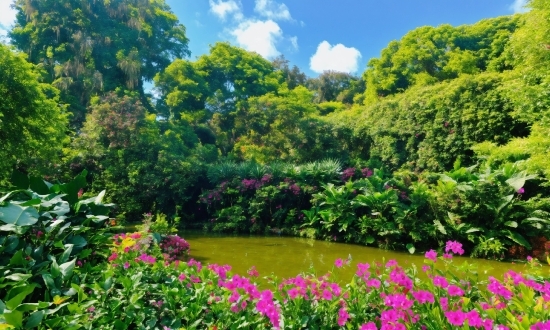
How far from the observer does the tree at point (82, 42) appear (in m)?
19.0

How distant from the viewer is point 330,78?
33.9m

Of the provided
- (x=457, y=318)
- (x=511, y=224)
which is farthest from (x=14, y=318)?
(x=511, y=224)

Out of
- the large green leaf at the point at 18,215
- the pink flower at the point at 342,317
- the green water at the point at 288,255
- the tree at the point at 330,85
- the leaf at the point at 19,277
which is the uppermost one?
the tree at the point at 330,85

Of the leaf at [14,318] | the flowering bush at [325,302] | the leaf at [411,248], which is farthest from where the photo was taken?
the leaf at [411,248]

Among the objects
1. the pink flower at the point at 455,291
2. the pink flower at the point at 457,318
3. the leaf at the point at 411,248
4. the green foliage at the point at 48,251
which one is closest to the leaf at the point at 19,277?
the green foliage at the point at 48,251

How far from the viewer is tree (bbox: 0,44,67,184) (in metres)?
7.33

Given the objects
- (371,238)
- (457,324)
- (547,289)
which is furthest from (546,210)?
(457,324)

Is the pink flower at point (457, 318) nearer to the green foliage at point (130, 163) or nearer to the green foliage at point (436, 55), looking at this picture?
the green foliage at point (130, 163)

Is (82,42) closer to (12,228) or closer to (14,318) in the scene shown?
(12,228)

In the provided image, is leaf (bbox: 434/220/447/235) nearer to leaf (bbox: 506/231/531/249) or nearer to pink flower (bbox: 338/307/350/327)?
leaf (bbox: 506/231/531/249)

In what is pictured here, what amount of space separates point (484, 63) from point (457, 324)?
28.3 metres

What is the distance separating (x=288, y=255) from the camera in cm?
721

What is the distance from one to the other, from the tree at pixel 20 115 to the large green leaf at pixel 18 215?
5.80 metres

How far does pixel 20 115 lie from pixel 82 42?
45.1ft
